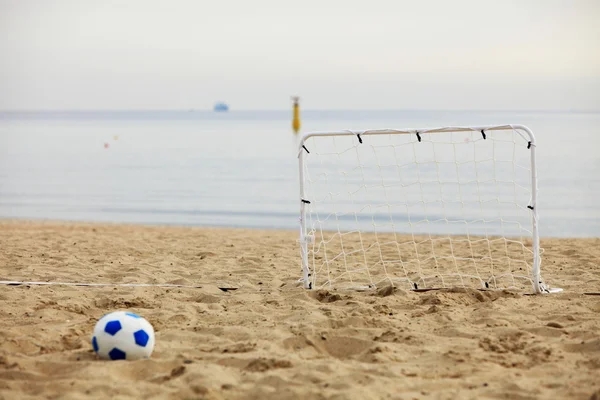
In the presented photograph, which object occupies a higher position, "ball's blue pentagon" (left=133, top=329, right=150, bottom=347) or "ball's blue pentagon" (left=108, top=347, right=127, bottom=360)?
"ball's blue pentagon" (left=133, top=329, right=150, bottom=347)

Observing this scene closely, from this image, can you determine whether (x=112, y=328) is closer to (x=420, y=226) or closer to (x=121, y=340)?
(x=121, y=340)

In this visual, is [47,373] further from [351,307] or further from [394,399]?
[351,307]

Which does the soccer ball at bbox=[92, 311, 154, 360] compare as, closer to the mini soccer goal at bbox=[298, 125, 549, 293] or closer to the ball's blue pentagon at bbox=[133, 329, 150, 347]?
the ball's blue pentagon at bbox=[133, 329, 150, 347]

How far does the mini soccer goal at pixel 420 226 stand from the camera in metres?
7.18

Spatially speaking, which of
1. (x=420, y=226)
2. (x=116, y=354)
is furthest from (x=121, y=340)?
(x=420, y=226)

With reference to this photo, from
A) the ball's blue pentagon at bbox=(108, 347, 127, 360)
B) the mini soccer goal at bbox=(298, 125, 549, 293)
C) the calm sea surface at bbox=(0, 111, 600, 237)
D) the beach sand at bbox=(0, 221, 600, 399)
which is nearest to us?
the beach sand at bbox=(0, 221, 600, 399)

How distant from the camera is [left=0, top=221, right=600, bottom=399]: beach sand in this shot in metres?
4.11

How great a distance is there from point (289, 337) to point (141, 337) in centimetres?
110

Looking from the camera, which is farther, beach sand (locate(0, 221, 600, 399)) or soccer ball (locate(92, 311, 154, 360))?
soccer ball (locate(92, 311, 154, 360))

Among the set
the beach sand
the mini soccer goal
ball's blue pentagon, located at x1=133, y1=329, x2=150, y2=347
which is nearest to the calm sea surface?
the mini soccer goal

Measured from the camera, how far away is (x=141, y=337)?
15.3 feet

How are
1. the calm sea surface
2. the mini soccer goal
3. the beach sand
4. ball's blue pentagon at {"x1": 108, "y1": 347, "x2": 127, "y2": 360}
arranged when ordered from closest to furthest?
the beach sand
ball's blue pentagon at {"x1": 108, "y1": 347, "x2": 127, "y2": 360}
the mini soccer goal
the calm sea surface

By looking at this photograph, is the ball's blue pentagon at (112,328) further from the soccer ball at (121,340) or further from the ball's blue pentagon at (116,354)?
the ball's blue pentagon at (116,354)

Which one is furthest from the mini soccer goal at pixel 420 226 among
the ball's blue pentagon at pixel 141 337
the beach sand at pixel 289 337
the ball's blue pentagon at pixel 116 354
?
the ball's blue pentagon at pixel 116 354
